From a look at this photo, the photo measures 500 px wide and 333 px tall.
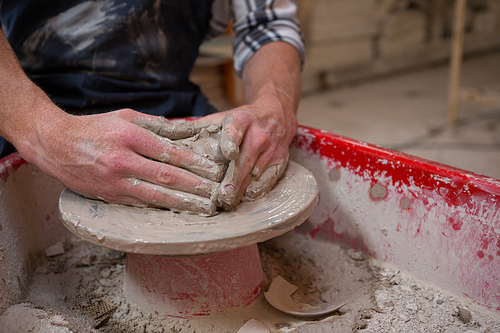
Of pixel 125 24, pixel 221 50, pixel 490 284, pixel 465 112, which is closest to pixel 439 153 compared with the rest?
pixel 465 112

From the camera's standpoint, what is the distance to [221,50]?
132 inches

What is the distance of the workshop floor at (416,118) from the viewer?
9.29 feet

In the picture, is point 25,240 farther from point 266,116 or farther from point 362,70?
point 362,70

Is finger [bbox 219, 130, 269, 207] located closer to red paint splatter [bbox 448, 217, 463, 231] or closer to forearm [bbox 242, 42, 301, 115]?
forearm [bbox 242, 42, 301, 115]

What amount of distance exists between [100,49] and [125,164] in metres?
0.51

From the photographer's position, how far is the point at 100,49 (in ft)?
3.77

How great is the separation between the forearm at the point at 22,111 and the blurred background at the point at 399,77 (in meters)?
2.37

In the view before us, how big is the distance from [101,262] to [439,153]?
2.43 metres

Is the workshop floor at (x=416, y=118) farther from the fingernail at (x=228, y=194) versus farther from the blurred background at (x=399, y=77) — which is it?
the fingernail at (x=228, y=194)

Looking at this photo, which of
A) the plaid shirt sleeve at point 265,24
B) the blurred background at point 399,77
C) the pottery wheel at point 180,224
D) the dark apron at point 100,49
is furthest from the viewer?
the blurred background at point 399,77

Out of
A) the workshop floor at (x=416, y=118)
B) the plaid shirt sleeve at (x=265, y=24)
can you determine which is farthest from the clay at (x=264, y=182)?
the workshop floor at (x=416, y=118)

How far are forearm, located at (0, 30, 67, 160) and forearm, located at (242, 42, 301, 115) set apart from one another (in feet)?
1.70

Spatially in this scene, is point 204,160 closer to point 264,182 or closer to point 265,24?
point 264,182

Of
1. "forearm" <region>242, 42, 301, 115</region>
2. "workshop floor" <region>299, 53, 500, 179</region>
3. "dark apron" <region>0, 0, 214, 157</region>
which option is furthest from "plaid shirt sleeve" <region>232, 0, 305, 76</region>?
"workshop floor" <region>299, 53, 500, 179</region>
